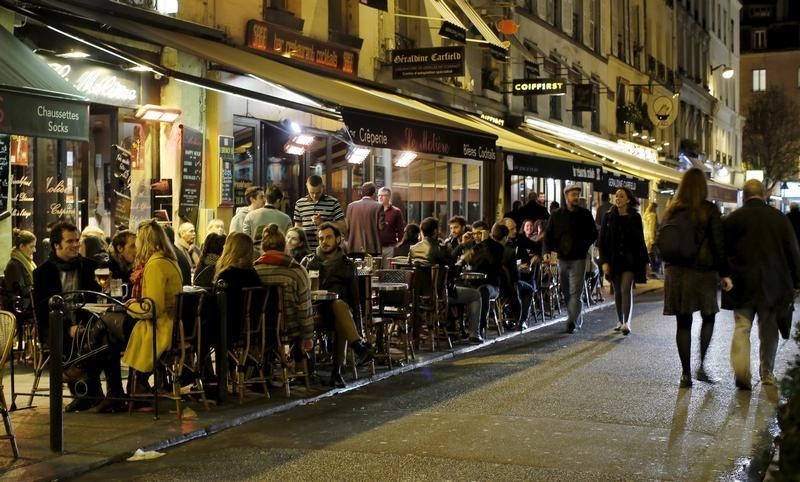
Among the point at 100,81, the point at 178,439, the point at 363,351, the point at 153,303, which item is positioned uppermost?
the point at 100,81

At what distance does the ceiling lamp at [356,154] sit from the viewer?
2017cm

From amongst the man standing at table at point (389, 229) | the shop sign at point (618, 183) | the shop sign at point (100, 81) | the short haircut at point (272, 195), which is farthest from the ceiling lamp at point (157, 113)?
the shop sign at point (618, 183)

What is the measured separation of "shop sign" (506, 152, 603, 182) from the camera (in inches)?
815

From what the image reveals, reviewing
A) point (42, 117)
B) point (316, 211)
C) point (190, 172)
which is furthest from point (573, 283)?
point (42, 117)

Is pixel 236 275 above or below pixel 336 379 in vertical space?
above

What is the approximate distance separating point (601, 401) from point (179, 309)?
357 centimetres

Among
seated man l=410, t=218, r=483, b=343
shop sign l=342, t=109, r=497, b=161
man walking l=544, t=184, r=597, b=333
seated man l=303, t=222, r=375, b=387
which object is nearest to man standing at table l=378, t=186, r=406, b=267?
shop sign l=342, t=109, r=497, b=161

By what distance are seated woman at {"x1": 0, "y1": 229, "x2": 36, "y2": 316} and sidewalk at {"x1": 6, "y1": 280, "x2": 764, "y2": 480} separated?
2.36ft

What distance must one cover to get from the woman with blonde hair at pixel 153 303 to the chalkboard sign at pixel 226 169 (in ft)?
24.0

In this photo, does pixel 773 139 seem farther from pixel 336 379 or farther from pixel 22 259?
pixel 22 259

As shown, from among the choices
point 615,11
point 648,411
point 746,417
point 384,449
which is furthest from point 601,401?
point 615,11

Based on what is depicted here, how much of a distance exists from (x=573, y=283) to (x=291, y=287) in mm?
6387

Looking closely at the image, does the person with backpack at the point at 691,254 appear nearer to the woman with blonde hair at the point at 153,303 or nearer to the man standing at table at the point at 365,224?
the woman with blonde hair at the point at 153,303

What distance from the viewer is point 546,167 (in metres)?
21.2
